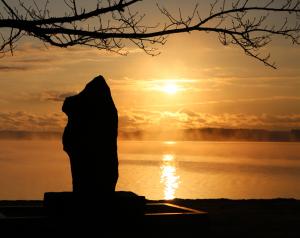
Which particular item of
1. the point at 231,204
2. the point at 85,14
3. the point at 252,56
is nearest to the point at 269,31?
the point at 252,56

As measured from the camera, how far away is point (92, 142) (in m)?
10.6

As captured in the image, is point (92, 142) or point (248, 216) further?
point (248, 216)

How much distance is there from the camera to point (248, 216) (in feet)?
42.3

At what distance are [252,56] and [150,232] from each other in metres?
3.57

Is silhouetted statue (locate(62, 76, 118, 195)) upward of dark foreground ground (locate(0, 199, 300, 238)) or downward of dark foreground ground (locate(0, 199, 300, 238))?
upward

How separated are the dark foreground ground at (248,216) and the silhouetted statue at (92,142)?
4.64 feet

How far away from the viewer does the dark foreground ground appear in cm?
1063

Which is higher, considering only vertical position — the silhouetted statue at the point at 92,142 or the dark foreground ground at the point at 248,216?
the silhouetted statue at the point at 92,142

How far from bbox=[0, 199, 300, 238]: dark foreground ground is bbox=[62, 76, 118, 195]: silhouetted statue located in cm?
142

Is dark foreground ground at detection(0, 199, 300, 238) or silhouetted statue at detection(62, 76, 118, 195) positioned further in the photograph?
dark foreground ground at detection(0, 199, 300, 238)

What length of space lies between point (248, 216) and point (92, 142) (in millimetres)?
4105

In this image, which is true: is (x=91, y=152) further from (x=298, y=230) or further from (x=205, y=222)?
(x=298, y=230)

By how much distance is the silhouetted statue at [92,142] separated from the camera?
414 inches

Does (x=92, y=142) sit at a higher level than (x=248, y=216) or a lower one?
higher
